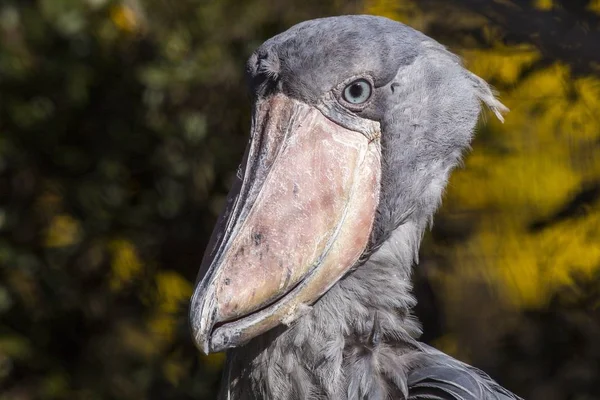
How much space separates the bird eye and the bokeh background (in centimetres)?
114

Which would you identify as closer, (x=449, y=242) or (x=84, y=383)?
(x=449, y=242)

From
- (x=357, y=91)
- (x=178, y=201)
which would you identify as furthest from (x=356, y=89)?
(x=178, y=201)

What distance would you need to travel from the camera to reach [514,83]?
3.03 m

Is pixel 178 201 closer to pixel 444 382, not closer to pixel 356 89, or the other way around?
pixel 356 89

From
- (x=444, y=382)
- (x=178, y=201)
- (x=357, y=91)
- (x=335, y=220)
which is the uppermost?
(x=357, y=91)

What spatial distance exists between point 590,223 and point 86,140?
1.77 m

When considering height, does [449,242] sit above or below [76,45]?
below

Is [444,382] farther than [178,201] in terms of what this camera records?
No

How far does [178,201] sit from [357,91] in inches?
61.7

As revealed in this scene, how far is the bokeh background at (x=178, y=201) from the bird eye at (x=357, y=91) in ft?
3.74

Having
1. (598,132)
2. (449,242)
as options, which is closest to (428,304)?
(449,242)

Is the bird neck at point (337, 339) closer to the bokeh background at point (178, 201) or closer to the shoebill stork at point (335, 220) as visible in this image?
the shoebill stork at point (335, 220)

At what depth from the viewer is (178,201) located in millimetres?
3305

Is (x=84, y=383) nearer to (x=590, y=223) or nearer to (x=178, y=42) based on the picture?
(x=178, y=42)
